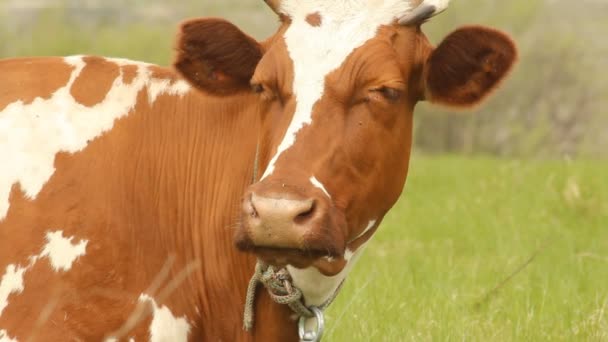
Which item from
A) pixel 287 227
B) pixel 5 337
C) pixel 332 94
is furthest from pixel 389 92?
pixel 5 337

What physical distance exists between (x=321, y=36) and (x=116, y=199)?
1118 mm

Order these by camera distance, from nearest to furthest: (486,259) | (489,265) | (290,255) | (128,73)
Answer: (290,255) < (128,73) < (489,265) < (486,259)

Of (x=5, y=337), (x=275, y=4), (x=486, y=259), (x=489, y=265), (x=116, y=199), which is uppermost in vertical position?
(x=275, y=4)

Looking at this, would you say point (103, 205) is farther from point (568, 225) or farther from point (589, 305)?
point (568, 225)

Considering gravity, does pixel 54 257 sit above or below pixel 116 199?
below

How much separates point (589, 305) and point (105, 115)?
3.43 metres

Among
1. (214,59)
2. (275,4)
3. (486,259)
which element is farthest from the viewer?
(486,259)

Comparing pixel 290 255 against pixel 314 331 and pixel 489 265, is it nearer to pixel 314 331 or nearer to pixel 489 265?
pixel 314 331

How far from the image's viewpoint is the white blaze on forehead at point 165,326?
4757 mm

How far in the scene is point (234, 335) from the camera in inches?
194

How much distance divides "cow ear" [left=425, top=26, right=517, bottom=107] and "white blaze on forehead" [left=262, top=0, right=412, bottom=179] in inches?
10.8

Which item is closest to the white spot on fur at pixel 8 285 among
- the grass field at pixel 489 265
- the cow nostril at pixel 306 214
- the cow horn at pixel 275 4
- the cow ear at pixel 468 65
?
the cow nostril at pixel 306 214

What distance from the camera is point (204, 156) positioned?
16.8 feet

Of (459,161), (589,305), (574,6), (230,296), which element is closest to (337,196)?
(230,296)
